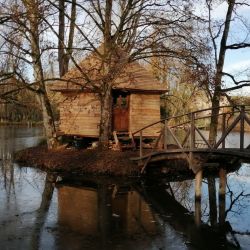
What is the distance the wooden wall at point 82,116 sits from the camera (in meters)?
27.3

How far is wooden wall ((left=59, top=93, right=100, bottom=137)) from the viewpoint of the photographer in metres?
27.3

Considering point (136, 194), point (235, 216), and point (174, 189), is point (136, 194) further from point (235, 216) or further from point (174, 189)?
point (235, 216)

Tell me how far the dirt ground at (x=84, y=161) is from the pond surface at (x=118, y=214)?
108 cm

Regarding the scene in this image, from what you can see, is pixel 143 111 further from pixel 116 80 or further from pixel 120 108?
pixel 116 80

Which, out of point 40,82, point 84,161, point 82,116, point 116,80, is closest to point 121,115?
point 82,116

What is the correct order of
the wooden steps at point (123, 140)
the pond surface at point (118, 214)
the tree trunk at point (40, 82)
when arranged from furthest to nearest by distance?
the wooden steps at point (123, 140) → the tree trunk at point (40, 82) → the pond surface at point (118, 214)

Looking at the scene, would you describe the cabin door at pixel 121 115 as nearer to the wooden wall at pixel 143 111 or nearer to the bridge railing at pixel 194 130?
the wooden wall at pixel 143 111

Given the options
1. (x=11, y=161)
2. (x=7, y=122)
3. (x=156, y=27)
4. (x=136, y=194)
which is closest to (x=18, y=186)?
(x=136, y=194)

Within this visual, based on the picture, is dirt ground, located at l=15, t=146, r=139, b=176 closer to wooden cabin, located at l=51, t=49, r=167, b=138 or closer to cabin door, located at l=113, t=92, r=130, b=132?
wooden cabin, located at l=51, t=49, r=167, b=138

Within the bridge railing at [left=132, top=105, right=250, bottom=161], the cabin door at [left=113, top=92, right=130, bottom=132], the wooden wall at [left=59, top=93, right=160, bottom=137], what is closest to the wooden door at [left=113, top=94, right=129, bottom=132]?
the cabin door at [left=113, top=92, right=130, bottom=132]

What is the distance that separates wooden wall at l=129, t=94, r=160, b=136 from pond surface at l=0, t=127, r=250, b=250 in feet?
21.9

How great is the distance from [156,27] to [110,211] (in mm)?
10763

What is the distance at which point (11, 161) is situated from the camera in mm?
26969

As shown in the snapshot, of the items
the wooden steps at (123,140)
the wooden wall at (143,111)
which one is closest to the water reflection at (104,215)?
the wooden steps at (123,140)
